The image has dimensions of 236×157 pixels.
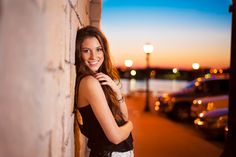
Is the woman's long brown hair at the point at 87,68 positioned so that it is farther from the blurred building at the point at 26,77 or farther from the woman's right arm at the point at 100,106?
the blurred building at the point at 26,77

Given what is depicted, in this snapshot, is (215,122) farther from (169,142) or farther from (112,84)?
(112,84)

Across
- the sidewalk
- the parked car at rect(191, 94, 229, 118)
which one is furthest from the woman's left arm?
the parked car at rect(191, 94, 229, 118)

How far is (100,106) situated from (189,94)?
11.9m

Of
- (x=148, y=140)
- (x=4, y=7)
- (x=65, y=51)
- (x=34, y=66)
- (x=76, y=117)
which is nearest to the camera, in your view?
(x=4, y=7)

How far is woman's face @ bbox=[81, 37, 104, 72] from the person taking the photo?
2.23 meters

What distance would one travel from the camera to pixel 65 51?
66.5 inches

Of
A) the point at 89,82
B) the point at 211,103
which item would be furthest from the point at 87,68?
the point at 211,103

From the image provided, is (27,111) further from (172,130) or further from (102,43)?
(172,130)

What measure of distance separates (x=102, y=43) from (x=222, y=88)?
1078 centimetres

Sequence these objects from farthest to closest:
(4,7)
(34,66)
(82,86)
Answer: (82,86) → (34,66) → (4,7)

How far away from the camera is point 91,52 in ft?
7.42

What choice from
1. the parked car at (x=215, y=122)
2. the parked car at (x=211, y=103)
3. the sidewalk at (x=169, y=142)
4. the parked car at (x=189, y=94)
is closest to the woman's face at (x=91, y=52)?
the sidewalk at (x=169, y=142)

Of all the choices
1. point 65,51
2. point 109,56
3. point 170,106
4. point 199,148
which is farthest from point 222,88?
point 65,51

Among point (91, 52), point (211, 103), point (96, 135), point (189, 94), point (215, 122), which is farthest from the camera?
point (189, 94)
